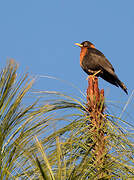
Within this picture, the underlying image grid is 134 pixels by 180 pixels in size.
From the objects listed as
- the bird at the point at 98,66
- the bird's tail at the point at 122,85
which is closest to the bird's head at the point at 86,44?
the bird at the point at 98,66

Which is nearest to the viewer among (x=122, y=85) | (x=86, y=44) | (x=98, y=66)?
(x=122, y=85)

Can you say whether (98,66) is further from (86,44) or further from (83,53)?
(86,44)

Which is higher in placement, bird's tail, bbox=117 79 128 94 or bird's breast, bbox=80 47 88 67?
bird's breast, bbox=80 47 88 67

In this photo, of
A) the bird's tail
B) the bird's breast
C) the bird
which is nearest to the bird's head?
the bird's breast

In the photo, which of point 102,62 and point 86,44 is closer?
point 102,62

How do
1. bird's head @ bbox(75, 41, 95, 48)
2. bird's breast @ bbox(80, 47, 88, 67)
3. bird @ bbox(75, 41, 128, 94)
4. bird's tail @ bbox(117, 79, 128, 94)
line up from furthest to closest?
1. bird's head @ bbox(75, 41, 95, 48)
2. bird's breast @ bbox(80, 47, 88, 67)
3. bird @ bbox(75, 41, 128, 94)
4. bird's tail @ bbox(117, 79, 128, 94)

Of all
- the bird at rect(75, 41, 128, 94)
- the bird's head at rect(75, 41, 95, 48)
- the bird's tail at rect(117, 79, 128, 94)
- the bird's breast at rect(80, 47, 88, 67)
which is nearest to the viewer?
the bird's tail at rect(117, 79, 128, 94)

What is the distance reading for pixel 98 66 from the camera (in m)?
6.66

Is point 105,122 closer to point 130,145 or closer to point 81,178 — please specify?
point 130,145

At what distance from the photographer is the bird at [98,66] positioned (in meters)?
6.50

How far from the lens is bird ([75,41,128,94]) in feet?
21.3

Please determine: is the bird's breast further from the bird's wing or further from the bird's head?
the bird's head

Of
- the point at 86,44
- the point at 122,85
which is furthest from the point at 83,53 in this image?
the point at 122,85

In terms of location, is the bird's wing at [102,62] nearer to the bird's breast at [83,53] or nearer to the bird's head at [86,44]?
the bird's breast at [83,53]
